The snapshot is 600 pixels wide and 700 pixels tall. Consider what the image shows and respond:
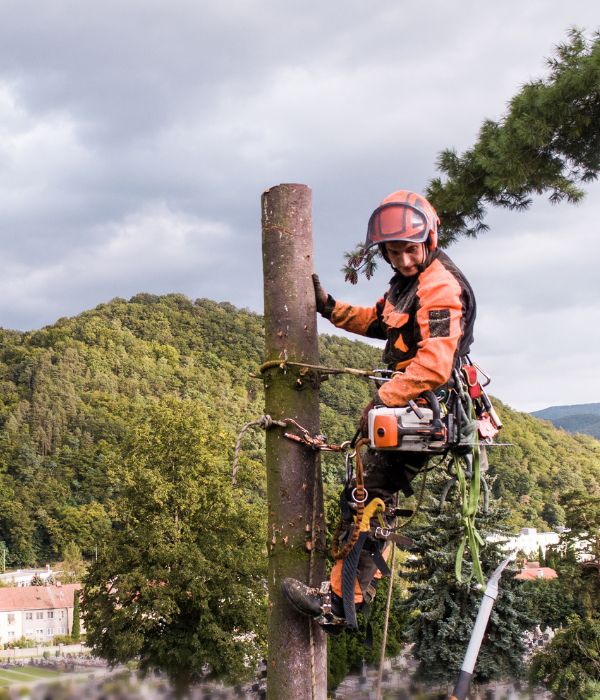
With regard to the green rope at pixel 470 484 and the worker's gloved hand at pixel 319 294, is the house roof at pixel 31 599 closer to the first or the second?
the worker's gloved hand at pixel 319 294

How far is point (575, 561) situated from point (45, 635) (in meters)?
46.7

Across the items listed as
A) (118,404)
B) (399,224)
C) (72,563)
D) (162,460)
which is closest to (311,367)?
(399,224)

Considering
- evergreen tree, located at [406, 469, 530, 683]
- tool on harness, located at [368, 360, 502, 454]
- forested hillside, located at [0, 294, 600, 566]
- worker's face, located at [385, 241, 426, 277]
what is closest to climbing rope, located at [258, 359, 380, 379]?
tool on harness, located at [368, 360, 502, 454]

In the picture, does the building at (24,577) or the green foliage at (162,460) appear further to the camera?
the building at (24,577)

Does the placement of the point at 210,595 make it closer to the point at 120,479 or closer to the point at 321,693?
the point at 120,479

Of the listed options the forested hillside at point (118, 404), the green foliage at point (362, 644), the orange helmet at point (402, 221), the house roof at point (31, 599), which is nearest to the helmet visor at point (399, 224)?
→ the orange helmet at point (402, 221)

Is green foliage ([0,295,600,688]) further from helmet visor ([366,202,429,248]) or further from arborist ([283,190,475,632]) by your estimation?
helmet visor ([366,202,429,248])

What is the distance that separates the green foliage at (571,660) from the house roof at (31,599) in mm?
44381

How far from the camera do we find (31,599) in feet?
196

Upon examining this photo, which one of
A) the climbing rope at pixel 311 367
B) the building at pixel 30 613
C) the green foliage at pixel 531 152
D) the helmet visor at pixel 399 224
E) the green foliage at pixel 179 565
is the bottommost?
the building at pixel 30 613

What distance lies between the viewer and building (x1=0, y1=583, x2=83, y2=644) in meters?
59.2

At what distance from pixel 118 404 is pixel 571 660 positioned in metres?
91.5

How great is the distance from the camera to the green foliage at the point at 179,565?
67.7 ft

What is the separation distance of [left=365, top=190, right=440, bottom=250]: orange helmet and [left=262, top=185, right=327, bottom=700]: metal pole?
48cm
